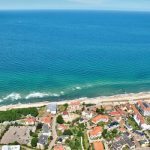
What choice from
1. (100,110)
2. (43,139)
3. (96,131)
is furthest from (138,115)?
(43,139)

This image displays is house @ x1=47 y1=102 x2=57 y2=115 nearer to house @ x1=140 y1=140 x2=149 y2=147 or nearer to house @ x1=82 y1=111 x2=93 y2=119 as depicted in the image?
house @ x1=82 y1=111 x2=93 y2=119

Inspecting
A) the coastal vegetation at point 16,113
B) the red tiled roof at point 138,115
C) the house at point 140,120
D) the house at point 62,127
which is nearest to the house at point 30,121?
the coastal vegetation at point 16,113

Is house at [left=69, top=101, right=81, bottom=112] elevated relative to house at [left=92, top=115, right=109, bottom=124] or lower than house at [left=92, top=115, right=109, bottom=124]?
elevated

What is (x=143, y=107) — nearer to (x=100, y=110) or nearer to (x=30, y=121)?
(x=100, y=110)

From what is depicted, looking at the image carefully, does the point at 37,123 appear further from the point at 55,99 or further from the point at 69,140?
the point at 55,99

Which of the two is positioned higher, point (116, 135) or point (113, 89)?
point (113, 89)

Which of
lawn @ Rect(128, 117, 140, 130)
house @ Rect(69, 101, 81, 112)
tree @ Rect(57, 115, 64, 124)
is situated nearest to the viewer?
lawn @ Rect(128, 117, 140, 130)

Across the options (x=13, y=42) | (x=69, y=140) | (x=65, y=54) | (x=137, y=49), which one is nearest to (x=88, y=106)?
(x=69, y=140)

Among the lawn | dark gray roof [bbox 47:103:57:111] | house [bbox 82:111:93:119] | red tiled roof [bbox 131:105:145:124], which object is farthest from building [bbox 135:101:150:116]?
dark gray roof [bbox 47:103:57:111]
